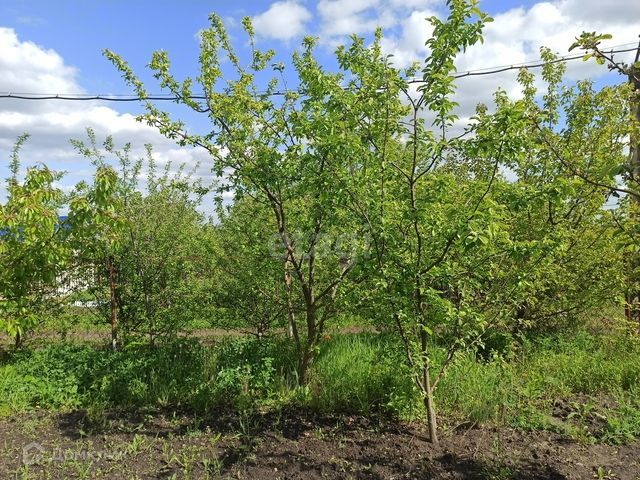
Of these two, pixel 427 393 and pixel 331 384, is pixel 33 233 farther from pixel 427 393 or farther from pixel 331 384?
pixel 427 393

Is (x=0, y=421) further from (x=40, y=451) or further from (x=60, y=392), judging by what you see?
(x=40, y=451)

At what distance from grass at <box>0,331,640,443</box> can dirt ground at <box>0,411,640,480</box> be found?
0.19 metres

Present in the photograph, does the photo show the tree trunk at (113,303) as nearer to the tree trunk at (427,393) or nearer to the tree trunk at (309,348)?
the tree trunk at (309,348)

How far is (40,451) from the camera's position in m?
3.54

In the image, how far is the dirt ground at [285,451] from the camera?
10.6ft

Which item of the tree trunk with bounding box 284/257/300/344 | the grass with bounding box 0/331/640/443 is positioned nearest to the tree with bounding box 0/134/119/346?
the grass with bounding box 0/331/640/443

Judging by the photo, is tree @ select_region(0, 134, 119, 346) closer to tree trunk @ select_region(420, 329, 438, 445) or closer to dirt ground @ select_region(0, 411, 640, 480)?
dirt ground @ select_region(0, 411, 640, 480)

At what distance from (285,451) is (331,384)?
38.3 inches

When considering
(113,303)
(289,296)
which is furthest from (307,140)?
(113,303)

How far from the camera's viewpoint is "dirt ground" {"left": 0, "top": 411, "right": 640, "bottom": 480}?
325 cm

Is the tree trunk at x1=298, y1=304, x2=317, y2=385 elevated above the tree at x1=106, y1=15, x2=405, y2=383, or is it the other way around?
the tree at x1=106, y1=15, x2=405, y2=383

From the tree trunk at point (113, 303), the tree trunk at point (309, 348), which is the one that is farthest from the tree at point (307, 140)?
the tree trunk at point (113, 303)

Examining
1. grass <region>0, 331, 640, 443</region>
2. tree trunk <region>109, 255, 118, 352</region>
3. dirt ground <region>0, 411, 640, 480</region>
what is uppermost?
tree trunk <region>109, 255, 118, 352</region>

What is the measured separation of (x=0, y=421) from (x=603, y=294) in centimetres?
647
